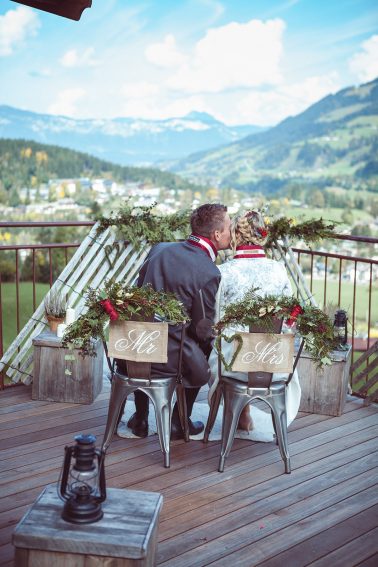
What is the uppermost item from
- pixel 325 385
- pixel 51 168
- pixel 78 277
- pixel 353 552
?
pixel 51 168

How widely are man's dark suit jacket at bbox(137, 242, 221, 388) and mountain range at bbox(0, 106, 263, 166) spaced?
76.4ft

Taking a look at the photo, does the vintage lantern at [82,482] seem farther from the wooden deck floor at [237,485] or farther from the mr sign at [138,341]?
the mr sign at [138,341]

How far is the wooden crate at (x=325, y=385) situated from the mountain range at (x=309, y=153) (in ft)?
67.9

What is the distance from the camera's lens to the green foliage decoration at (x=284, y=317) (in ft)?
10.5

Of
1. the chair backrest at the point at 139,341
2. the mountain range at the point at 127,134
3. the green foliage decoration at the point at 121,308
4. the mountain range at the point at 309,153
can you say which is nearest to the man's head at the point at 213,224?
the green foliage decoration at the point at 121,308

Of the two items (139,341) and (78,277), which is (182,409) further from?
(78,277)

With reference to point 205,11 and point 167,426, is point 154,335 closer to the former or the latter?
point 167,426

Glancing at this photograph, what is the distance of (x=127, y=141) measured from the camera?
32062 mm

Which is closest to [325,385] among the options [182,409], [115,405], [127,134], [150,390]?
[182,409]

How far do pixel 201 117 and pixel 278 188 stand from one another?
1143cm

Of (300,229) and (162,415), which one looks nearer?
(162,415)

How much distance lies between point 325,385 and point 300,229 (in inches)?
43.3

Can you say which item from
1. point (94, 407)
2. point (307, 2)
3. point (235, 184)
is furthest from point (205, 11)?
point (94, 407)

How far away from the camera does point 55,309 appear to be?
181 inches
